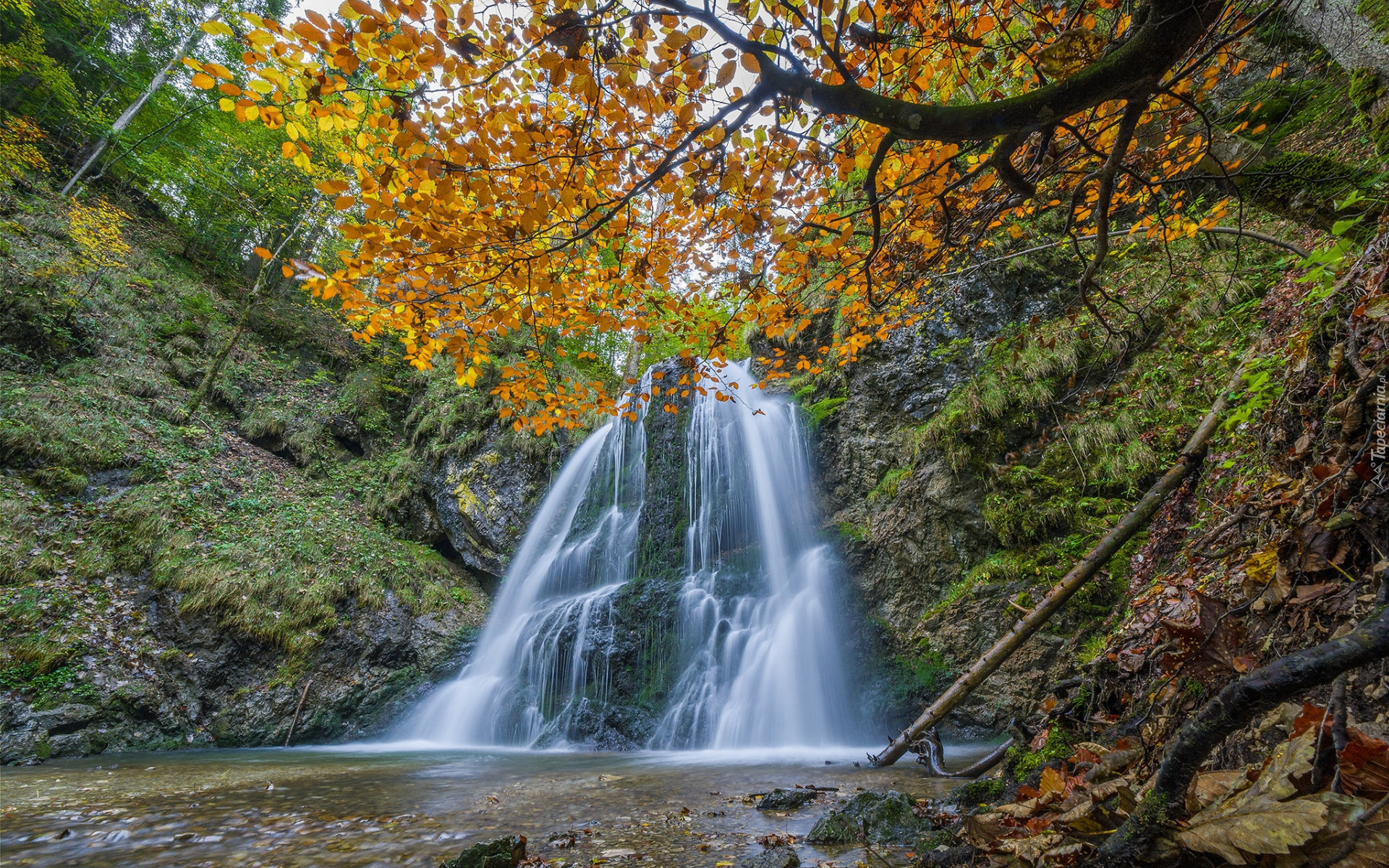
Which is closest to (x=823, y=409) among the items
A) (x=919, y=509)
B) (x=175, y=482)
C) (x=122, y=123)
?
(x=919, y=509)

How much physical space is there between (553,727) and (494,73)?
8.51 meters

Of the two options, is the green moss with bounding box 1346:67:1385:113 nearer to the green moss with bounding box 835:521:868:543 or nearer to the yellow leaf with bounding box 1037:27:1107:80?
the yellow leaf with bounding box 1037:27:1107:80

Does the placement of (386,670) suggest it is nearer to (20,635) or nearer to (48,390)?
(20,635)

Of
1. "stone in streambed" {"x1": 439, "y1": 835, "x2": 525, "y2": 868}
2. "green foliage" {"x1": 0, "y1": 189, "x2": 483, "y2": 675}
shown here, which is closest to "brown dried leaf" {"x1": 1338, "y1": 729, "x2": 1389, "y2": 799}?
"stone in streambed" {"x1": 439, "y1": 835, "x2": 525, "y2": 868}

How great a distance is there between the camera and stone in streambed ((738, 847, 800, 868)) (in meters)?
2.40

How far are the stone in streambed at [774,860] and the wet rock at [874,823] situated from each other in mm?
338

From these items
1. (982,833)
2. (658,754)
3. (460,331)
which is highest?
(460,331)

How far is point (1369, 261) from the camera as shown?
2191 millimetres

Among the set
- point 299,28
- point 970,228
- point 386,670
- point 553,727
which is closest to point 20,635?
point 386,670

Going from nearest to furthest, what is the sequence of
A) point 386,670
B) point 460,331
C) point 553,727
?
point 460,331 → point 553,727 → point 386,670

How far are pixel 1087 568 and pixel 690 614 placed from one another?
7.13 metres

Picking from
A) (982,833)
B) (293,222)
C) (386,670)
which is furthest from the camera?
(293,222)

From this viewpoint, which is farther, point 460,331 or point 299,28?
point 460,331

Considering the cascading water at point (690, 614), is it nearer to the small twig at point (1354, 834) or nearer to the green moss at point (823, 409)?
the green moss at point (823, 409)
